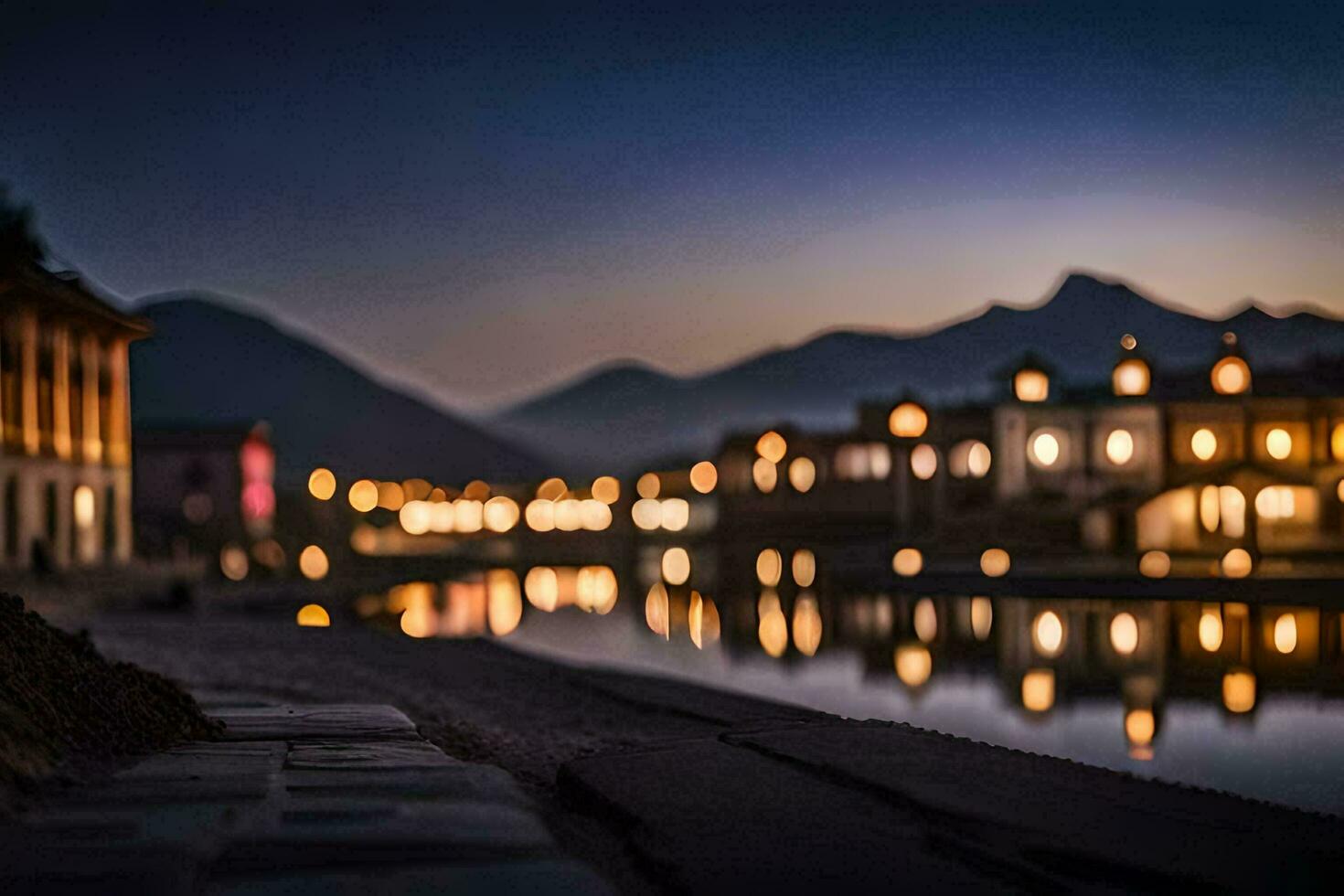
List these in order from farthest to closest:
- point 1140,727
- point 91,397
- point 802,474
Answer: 1. point 802,474
2. point 91,397
3. point 1140,727

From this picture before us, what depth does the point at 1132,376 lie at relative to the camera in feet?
170

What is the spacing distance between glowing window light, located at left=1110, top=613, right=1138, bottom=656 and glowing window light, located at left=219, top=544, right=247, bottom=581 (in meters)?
26.7

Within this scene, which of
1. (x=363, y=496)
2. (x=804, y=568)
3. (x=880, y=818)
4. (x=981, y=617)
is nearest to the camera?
(x=880, y=818)

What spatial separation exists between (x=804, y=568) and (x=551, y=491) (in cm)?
6929

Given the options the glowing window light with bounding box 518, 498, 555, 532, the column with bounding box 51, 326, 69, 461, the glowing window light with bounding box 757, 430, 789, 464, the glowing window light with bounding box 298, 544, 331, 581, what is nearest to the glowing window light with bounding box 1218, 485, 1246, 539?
the glowing window light with bounding box 757, 430, 789, 464

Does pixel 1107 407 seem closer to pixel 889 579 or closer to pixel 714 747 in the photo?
pixel 889 579

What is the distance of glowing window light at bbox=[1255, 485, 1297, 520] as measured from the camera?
4494 centimetres

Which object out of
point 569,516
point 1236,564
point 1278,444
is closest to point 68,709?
point 1236,564

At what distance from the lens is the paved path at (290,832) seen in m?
4.94

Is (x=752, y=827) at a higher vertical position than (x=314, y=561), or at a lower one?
lower

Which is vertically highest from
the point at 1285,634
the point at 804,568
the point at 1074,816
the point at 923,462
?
the point at 923,462

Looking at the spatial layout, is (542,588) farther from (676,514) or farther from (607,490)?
(607,490)

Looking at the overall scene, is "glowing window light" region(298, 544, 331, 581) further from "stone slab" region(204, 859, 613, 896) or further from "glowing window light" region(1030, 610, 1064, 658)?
"stone slab" region(204, 859, 613, 896)

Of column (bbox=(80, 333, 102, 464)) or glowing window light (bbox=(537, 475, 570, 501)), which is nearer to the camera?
column (bbox=(80, 333, 102, 464))
